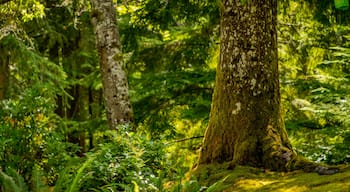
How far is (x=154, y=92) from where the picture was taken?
8.94 metres

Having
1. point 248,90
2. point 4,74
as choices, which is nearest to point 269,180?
point 248,90

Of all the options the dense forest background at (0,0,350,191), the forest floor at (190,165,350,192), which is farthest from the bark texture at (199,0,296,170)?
the dense forest background at (0,0,350,191)

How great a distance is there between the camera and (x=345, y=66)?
884 centimetres

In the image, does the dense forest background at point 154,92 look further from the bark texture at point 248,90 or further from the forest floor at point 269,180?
the bark texture at point 248,90

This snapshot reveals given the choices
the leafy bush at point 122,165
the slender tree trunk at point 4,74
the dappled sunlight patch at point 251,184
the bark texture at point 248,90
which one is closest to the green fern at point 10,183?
the leafy bush at point 122,165

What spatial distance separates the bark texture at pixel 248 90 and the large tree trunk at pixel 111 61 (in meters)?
2.31

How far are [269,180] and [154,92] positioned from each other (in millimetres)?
4790

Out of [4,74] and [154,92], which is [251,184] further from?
[4,74]

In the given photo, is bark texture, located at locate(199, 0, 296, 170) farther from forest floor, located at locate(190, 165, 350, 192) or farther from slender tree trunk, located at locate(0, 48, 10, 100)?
slender tree trunk, located at locate(0, 48, 10, 100)

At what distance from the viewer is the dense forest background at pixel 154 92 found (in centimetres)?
514

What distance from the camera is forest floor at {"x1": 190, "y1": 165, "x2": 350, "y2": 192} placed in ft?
12.0

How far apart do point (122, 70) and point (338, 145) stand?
126 inches

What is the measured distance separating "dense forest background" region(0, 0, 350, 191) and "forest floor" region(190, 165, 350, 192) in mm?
345

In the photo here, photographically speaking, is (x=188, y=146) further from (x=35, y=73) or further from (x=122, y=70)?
(x=35, y=73)
